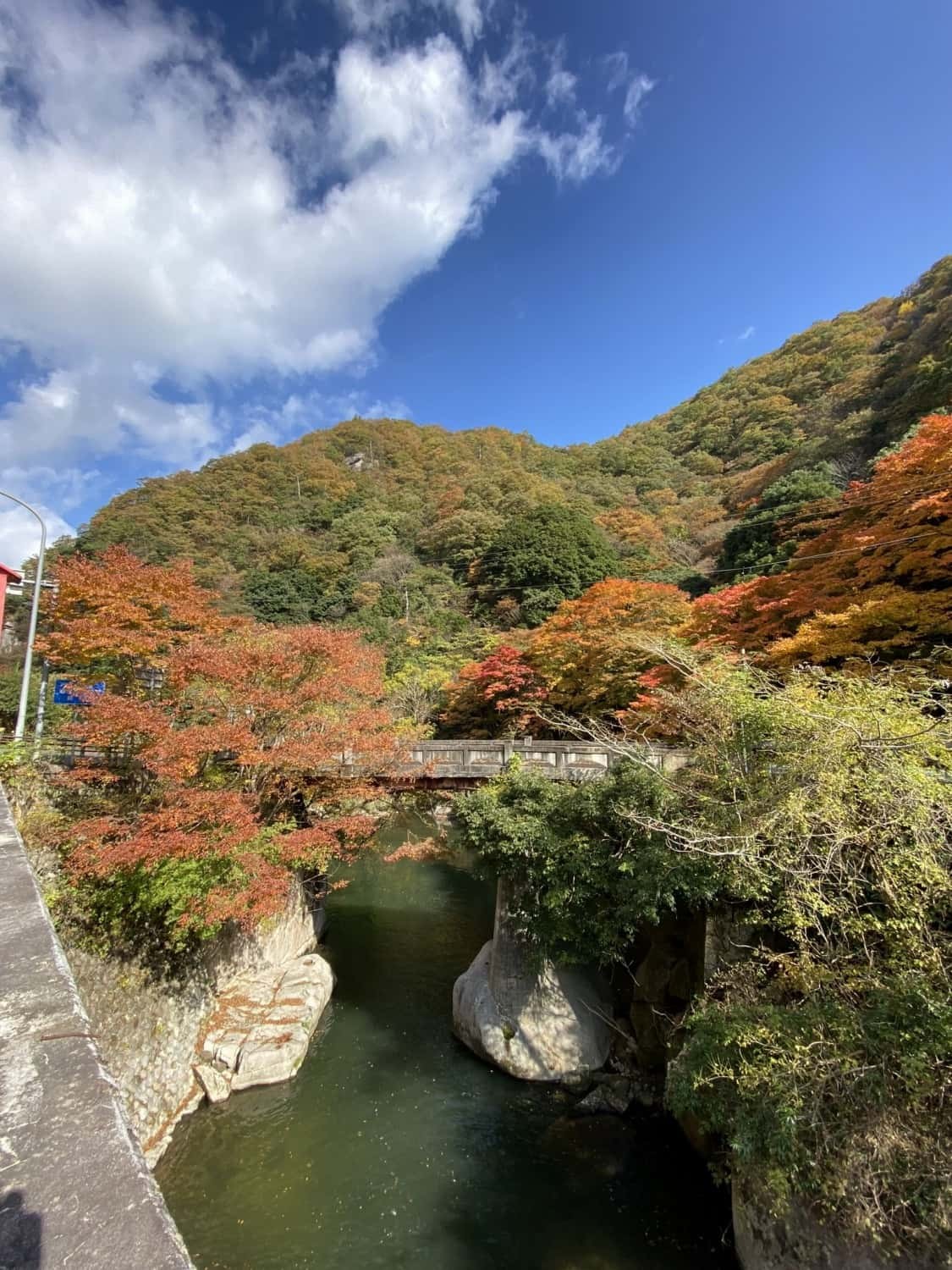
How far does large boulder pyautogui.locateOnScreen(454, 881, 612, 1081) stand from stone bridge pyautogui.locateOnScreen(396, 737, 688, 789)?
2994mm

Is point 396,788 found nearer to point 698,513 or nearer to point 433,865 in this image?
point 433,865

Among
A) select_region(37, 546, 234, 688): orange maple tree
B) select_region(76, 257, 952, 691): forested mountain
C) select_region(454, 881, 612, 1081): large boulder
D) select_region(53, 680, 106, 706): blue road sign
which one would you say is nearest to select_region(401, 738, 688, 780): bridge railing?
select_region(454, 881, 612, 1081): large boulder

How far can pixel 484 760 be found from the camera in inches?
533

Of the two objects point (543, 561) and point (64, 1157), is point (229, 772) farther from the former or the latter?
point (543, 561)

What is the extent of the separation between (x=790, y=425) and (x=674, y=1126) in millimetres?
49790

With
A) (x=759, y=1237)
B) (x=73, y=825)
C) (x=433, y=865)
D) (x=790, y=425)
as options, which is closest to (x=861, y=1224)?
(x=759, y=1237)

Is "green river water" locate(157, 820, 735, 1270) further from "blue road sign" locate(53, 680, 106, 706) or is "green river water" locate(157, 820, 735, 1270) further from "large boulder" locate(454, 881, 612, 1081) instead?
"blue road sign" locate(53, 680, 106, 706)

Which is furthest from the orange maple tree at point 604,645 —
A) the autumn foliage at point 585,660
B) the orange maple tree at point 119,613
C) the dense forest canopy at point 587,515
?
the orange maple tree at point 119,613

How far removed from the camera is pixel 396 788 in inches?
504

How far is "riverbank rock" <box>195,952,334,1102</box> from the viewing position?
29.1ft

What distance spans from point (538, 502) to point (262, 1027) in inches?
1533

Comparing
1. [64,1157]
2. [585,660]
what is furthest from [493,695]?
[64,1157]

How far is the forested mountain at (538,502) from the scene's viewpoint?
3067 cm

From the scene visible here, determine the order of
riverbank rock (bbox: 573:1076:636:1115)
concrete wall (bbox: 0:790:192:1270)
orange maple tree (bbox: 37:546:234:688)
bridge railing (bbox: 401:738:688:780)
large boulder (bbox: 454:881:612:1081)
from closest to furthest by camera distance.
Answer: concrete wall (bbox: 0:790:192:1270)
riverbank rock (bbox: 573:1076:636:1115)
large boulder (bbox: 454:881:612:1081)
bridge railing (bbox: 401:738:688:780)
orange maple tree (bbox: 37:546:234:688)
